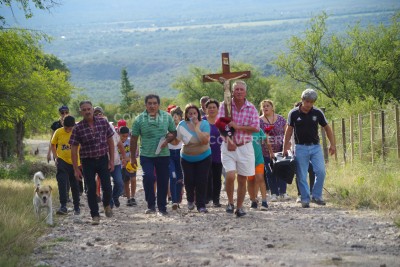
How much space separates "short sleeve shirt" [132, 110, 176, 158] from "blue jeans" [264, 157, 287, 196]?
2.55m

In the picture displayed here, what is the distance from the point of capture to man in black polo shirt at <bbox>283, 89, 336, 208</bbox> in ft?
43.2

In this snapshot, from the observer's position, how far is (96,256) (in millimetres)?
9352

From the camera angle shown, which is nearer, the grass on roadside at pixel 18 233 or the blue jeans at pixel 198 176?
the grass on roadside at pixel 18 233

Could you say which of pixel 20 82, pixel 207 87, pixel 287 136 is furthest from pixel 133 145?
pixel 207 87

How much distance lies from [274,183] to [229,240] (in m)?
5.10

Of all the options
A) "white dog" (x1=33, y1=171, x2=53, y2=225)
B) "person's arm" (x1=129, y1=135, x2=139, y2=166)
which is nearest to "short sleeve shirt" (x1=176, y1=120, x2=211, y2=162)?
"person's arm" (x1=129, y1=135, x2=139, y2=166)

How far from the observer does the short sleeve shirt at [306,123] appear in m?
13.1

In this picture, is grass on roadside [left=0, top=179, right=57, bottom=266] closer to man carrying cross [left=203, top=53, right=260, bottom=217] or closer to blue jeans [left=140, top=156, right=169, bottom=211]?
blue jeans [left=140, top=156, right=169, bottom=211]

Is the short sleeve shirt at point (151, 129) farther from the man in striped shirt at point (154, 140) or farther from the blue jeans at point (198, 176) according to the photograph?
the blue jeans at point (198, 176)

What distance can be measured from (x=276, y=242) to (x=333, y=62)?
41.6m

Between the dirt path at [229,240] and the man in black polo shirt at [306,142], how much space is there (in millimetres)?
565

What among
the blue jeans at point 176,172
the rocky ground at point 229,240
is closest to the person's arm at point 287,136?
the rocky ground at point 229,240

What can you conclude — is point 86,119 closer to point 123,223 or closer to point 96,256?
point 123,223

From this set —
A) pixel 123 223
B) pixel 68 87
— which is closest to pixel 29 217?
pixel 123 223
